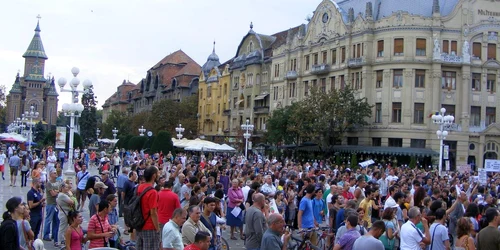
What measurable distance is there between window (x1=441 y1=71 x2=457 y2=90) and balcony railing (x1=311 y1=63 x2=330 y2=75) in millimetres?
11304

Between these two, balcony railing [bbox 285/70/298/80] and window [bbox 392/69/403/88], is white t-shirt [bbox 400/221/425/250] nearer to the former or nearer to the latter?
window [bbox 392/69/403/88]

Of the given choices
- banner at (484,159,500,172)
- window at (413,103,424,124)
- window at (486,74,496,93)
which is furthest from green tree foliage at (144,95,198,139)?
banner at (484,159,500,172)

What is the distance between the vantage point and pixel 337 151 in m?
53.8

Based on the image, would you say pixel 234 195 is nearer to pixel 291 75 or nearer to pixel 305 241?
pixel 305 241

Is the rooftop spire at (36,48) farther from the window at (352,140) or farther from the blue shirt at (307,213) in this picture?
the blue shirt at (307,213)

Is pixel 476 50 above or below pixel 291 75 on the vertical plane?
above

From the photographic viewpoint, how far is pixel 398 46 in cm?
5097

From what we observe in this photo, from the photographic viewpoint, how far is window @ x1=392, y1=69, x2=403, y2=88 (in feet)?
167

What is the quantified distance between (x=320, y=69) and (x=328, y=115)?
816 cm

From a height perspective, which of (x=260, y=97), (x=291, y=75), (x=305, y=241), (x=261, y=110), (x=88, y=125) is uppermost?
(x=291, y=75)

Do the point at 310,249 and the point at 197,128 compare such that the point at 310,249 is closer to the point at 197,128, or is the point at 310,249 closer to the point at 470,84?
the point at 470,84

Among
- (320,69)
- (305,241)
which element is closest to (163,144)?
(320,69)

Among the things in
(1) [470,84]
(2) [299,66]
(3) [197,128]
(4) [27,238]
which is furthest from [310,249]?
(3) [197,128]

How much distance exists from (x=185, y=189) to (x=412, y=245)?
262 inches
